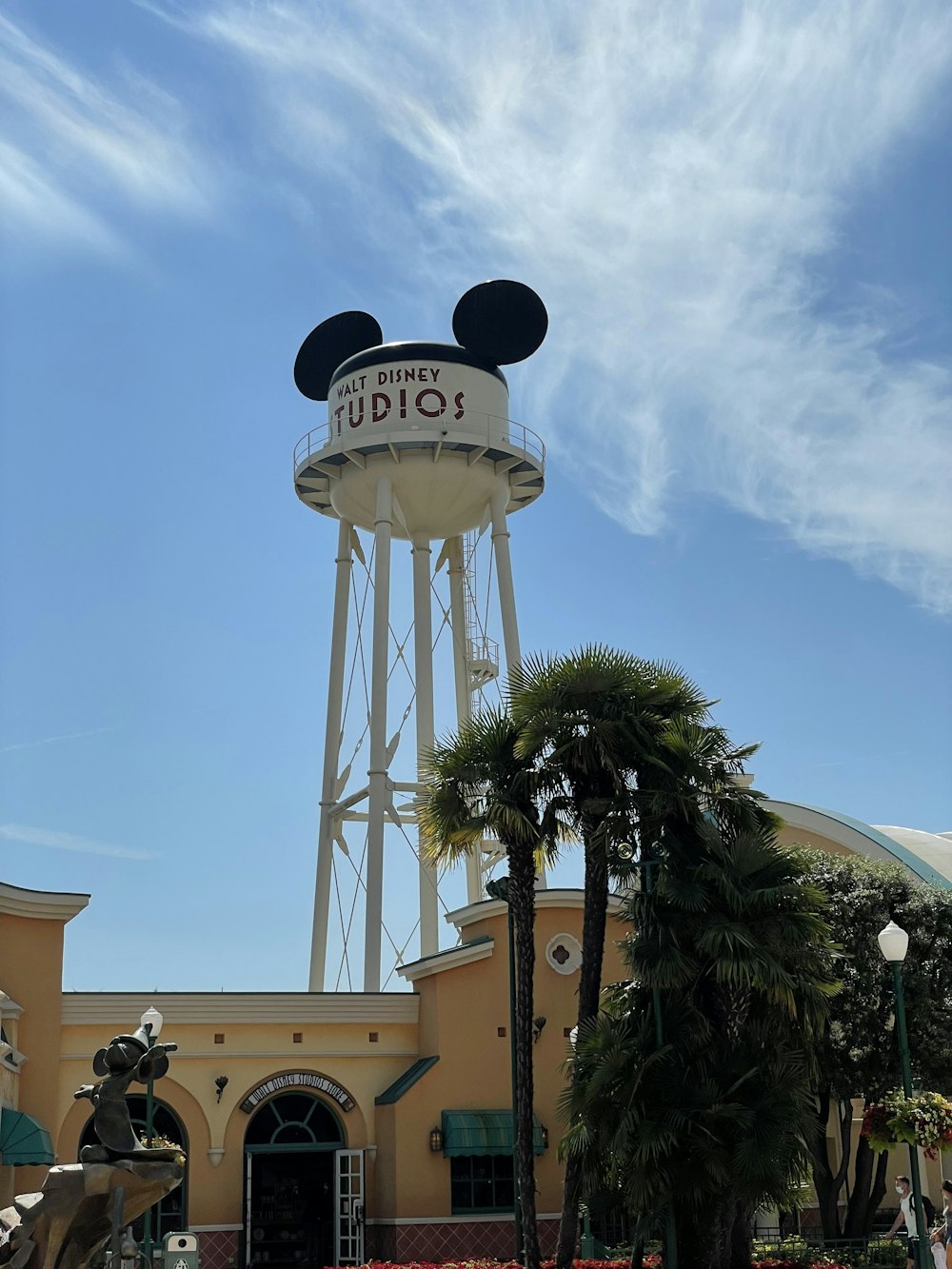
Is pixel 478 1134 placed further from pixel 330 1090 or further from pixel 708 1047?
pixel 708 1047

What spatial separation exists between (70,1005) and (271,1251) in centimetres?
694

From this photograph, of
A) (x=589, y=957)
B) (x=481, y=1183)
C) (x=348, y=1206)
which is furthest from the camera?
(x=481, y=1183)

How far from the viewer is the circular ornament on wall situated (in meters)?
31.2

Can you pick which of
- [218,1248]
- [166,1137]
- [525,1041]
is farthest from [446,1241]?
[525,1041]

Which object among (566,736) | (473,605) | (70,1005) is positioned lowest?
(70,1005)

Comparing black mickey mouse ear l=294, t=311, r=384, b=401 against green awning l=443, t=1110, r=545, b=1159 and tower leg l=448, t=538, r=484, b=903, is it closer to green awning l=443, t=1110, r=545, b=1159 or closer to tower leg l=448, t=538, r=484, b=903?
tower leg l=448, t=538, r=484, b=903

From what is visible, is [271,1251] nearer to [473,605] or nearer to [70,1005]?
[70,1005]

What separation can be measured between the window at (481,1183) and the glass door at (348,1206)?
5.66 ft

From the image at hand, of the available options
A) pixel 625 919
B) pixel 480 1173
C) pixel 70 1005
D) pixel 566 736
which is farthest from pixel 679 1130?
pixel 70 1005

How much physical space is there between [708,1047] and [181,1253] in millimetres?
7658

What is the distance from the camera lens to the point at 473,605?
39.6 meters

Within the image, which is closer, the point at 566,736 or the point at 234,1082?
the point at 566,736

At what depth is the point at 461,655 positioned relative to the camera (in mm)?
38781

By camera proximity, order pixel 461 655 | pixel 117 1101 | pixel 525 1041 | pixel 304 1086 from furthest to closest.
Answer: pixel 461 655, pixel 304 1086, pixel 525 1041, pixel 117 1101
